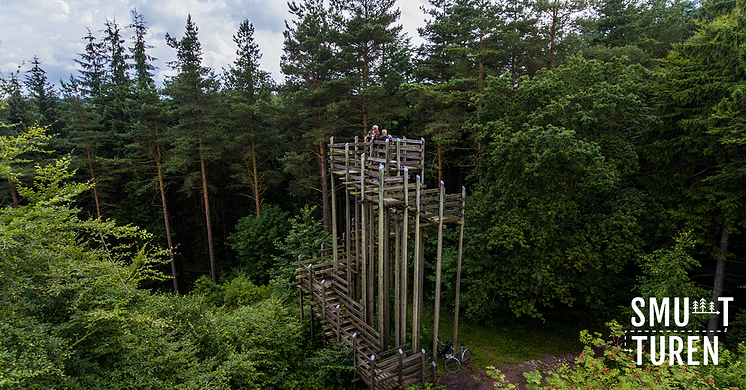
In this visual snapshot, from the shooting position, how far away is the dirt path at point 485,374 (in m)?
8.71

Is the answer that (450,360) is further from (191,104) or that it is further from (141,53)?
(141,53)

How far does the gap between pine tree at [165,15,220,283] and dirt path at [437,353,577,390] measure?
1483cm

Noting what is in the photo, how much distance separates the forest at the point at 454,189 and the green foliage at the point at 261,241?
120mm

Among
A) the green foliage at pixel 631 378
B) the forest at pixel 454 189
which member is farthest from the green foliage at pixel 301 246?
the green foliage at pixel 631 378

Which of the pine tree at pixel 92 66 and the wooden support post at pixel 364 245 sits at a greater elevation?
the pine tree at pixel 92 66

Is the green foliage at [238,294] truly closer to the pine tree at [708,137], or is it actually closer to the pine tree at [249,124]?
the pine tree at [249,124]

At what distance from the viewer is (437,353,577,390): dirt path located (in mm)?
8714

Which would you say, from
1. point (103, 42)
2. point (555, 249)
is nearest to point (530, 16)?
point (555, 249)

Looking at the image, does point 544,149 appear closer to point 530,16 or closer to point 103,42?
point 530,16

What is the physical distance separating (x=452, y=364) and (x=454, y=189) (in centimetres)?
1235

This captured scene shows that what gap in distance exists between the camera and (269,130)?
1762 centimetres

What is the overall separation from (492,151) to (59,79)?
39.6m

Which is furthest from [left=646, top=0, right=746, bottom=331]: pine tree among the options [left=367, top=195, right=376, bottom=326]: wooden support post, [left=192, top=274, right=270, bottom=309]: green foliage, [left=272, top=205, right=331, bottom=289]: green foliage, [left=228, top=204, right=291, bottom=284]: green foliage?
[left=228, top=204, right=291, bottom=284]: green foliage

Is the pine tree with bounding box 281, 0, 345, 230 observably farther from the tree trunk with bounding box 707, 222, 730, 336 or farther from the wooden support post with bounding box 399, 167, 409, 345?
the tree trunk with bounding box 707, 222, 730, 336
